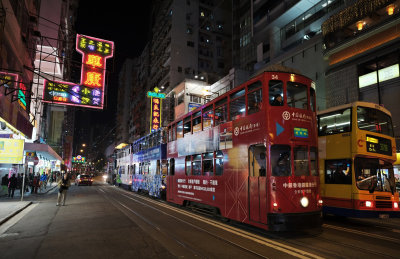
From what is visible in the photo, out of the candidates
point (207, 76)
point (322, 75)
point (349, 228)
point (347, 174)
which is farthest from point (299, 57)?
point (207, 76)

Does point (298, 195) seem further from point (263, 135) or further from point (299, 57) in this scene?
point (299, 57)

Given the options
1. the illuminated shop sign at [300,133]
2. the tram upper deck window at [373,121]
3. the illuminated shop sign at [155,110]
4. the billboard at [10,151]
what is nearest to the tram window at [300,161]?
the illuminated shop sign at [300,133]

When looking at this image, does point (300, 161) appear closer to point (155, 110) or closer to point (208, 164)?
point (208, 164)

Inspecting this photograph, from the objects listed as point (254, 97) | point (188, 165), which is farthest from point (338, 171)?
point (188, 165)

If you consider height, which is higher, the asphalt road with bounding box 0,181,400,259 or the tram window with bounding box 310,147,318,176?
the tram window with bounding box 310,147,318,176

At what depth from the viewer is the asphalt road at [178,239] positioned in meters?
5.77

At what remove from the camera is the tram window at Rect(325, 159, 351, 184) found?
384 inches

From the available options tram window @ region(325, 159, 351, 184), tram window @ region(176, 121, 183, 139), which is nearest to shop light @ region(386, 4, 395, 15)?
tram window @ region(325, 159, 351, 184)

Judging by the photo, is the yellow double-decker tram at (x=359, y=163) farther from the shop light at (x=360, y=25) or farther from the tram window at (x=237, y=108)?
the shop light at (x=360, y=25)

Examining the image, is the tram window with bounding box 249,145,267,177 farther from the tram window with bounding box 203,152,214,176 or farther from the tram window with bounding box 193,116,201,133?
the tram window with bounding box 193,116,201,133

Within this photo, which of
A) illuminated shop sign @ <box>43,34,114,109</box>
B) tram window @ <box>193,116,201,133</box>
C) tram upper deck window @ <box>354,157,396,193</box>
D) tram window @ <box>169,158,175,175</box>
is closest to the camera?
tram upper deck window @ <box>354,157,396,193</box>

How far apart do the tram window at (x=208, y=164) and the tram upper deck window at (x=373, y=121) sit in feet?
18.0

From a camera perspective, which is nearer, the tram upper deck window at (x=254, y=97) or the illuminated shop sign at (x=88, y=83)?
the tram upper deck window at (x=254, y=97)

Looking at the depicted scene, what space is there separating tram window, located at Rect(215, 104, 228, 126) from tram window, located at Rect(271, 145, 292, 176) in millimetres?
2561
